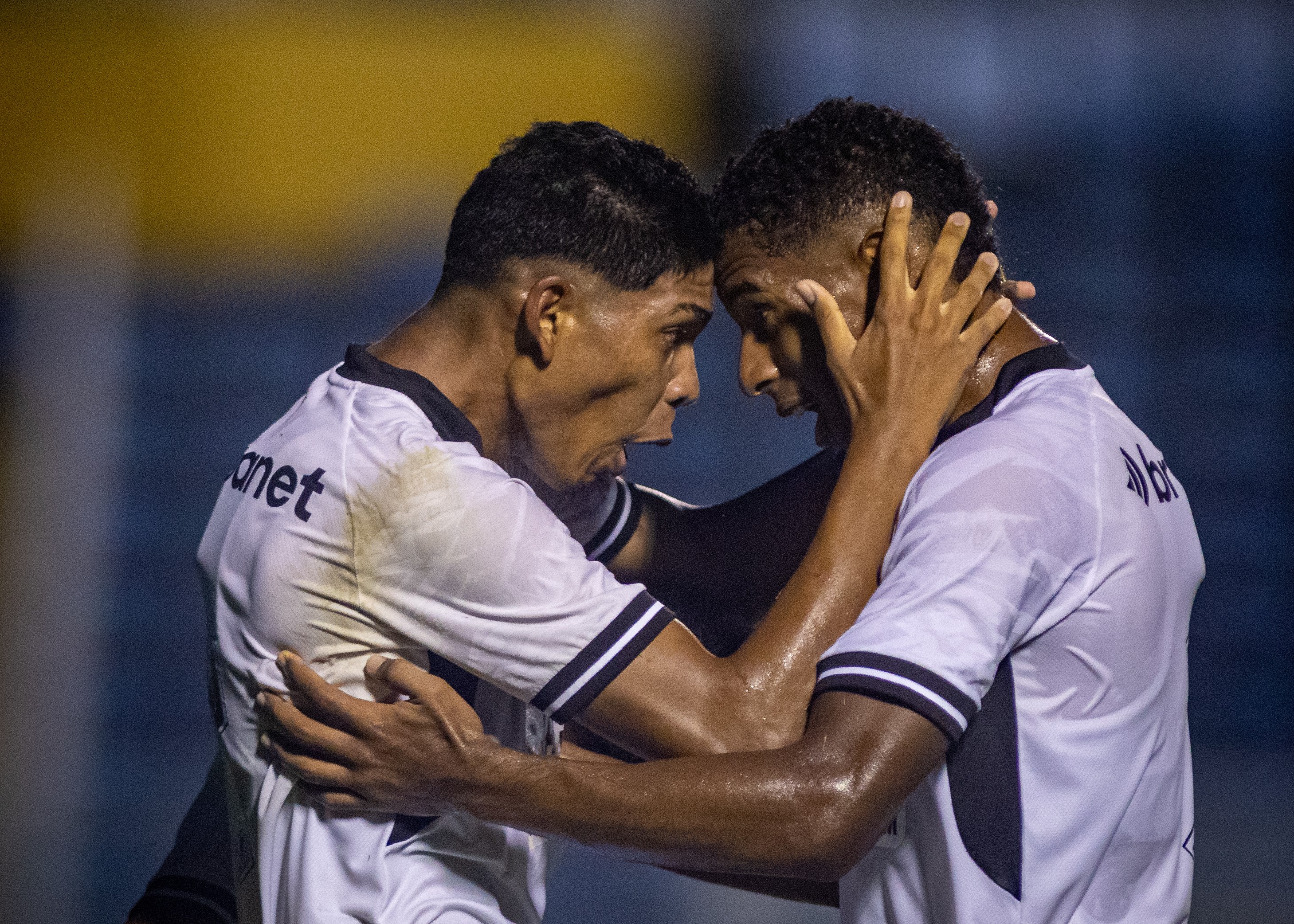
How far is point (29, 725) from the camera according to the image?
6.30 metres

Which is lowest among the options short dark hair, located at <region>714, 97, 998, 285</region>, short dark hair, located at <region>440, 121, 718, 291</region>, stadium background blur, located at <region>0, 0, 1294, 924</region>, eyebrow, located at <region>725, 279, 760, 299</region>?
stadium background blur, located at <region>0, 0, 1294, 924</region>

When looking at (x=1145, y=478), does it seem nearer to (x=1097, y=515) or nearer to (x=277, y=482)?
(x=1097, y=515)

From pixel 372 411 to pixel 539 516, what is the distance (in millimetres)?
302

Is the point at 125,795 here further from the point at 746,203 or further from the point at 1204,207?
the point at 1204,207

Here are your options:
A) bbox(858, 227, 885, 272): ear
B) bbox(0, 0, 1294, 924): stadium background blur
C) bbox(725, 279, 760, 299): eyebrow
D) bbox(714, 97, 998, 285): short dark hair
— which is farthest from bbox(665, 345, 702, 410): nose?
bbox(0, 0, 1294, 924): stadium background blur

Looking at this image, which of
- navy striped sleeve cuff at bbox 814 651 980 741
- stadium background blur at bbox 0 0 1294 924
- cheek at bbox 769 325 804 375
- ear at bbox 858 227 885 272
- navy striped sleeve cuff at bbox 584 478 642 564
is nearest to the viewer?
navy striped sleeve cuff at bbox 814 651 980 741

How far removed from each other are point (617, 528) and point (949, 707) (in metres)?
1.07

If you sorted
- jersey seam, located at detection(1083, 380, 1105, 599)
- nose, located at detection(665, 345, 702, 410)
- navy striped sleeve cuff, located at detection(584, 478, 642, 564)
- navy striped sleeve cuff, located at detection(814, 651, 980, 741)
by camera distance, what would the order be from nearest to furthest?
navy striped sleeve cuff, located at detection(814, 651, 980, 741) → jersey seam, located at detection(1083, 380, 1105, 599) → nose, located at detection(665, 345, 702, 410) → navy striped sleeve cuff, located at detection(584, 478, 642, 564)

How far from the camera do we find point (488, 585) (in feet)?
5.39

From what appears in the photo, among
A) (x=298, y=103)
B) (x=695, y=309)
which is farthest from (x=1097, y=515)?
(x=298, y=103)

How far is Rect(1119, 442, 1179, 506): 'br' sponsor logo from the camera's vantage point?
1.71 m

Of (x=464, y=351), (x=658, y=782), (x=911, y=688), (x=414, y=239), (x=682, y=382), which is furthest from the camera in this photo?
(x=414, y=239)

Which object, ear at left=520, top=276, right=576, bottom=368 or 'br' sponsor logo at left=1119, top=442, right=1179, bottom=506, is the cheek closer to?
ear at left=520, top=276, right=576, bottom=368

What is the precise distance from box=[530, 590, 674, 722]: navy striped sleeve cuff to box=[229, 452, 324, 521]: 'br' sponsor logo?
427 millimetres
